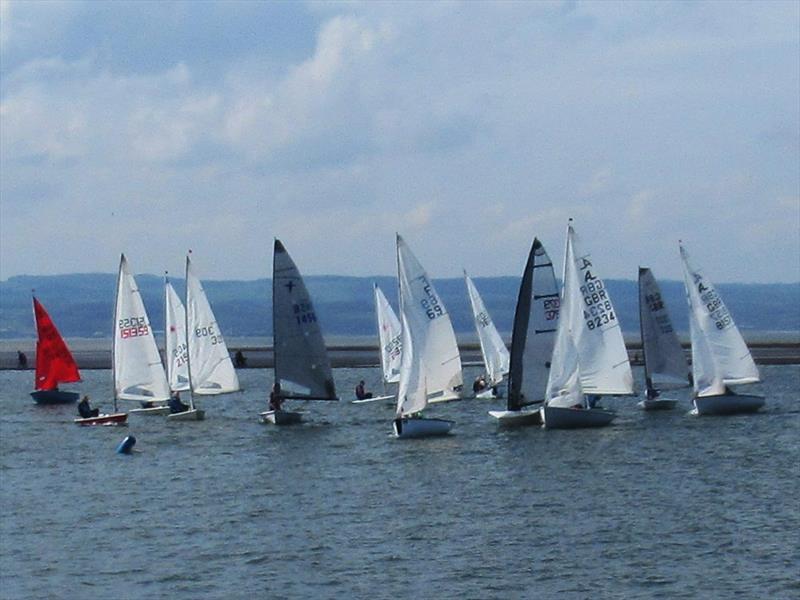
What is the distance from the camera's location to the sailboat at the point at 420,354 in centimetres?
5547

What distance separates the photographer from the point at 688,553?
3466 centimetres

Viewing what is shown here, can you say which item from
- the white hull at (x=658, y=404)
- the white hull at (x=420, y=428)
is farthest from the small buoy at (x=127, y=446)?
the white hull at (x=658, y=404)

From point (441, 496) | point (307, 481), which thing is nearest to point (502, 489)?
point (441, 496)

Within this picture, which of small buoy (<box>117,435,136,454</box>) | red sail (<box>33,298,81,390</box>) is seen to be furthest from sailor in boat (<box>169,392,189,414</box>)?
red sail (<box>33,298,81,390</box>)

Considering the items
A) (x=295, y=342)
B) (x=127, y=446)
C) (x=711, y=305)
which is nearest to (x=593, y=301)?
(x=711, y=305)

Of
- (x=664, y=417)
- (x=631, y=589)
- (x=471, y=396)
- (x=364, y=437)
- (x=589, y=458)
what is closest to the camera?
(x=631, y=589)

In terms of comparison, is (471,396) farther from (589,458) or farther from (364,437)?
(589,458)

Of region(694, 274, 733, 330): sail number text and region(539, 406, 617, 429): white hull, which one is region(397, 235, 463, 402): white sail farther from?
region(694, 274, 733, 330): sail number text

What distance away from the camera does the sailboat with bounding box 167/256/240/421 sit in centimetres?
6950

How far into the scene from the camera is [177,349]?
239 ft

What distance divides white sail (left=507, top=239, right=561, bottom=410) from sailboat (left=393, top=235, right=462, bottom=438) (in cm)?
251

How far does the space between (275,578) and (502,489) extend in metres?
13.8

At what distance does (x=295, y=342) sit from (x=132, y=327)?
8.60m

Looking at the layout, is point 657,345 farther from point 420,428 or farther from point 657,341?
point 420,428
